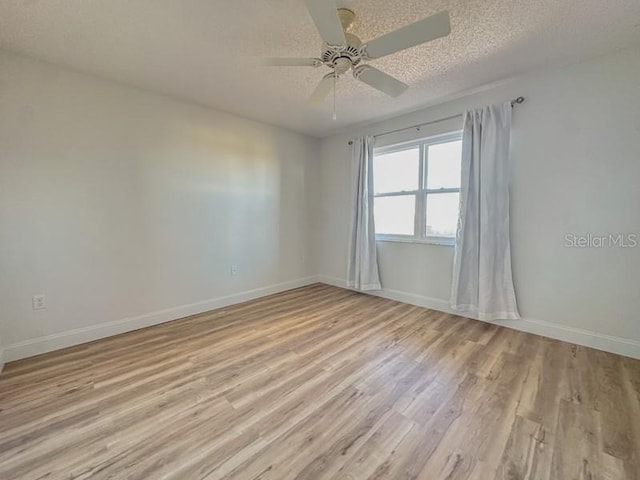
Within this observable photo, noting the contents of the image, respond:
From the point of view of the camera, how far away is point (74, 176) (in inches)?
96.0

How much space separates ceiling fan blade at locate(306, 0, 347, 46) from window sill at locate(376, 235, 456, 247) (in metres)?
2.44

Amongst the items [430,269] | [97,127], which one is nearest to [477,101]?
[430,269]

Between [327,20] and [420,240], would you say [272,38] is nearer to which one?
[327,20]

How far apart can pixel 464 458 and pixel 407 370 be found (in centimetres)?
76

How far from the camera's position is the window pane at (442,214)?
3219 mm

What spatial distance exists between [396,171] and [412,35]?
2321 millimetres

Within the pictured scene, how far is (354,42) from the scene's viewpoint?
172 cm

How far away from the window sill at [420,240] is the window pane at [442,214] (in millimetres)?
64

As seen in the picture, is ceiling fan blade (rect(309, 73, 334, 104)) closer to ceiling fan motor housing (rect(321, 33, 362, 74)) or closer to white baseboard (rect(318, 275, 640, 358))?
ceiling fan motor housing (rect(321, 33, 362, 74))

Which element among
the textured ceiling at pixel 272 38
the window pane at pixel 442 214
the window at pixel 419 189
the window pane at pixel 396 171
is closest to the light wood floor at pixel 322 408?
the window pane at pixel 442 214

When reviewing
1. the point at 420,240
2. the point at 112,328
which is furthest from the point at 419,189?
the point at 112,328

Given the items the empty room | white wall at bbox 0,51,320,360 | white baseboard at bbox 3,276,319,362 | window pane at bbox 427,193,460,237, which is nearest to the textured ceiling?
the empty room

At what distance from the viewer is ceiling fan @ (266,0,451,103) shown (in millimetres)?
1404

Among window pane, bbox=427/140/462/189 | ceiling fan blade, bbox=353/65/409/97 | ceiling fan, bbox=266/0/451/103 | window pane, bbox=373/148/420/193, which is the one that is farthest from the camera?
window pane, bbox=373/148/420/193
